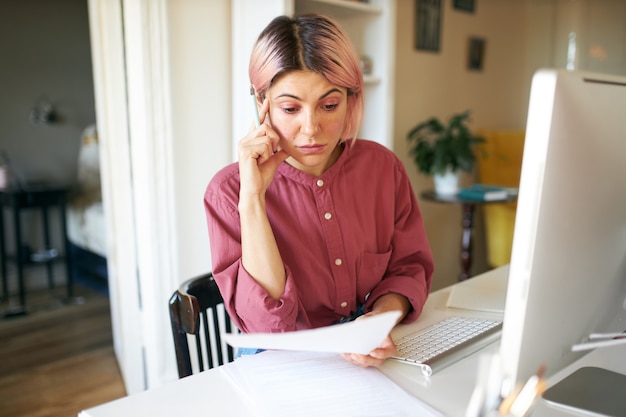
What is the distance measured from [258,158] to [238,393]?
41cm

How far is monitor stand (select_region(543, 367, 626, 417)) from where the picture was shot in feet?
2.37

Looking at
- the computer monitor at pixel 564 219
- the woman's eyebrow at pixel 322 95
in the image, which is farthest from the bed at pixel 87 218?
the computer monitor at pixel 564 219

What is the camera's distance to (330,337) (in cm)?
66

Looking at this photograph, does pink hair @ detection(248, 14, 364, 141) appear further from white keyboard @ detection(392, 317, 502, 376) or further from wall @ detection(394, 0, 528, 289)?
wall @ detection(394, 0, 528, 289)

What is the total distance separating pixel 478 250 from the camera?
12.2 feet

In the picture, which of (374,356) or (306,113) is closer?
(374,356)

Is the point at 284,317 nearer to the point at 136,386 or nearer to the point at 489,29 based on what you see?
the point at 136,386

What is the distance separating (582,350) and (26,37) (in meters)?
4.39

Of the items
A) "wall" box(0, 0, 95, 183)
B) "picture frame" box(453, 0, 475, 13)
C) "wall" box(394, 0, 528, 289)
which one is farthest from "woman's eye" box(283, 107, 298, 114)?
"wall" box(0, 0, 95, 183)

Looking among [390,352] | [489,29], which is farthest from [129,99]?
[489,29]

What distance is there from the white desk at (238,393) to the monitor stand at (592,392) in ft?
0.06

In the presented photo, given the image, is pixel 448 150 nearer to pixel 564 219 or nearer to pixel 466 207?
pixel 466 207

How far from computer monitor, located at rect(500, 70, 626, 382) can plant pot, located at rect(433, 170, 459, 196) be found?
2143mm

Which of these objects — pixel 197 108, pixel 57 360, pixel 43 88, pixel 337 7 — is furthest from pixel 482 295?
pixel 43 88
